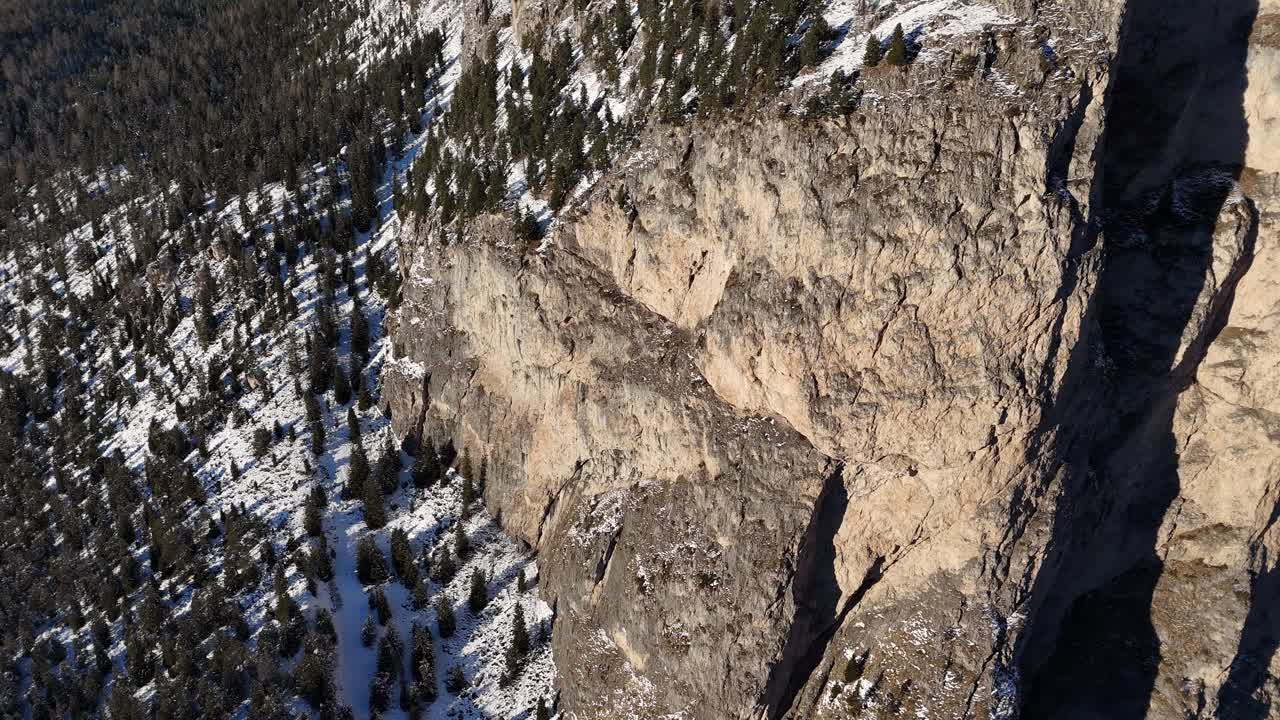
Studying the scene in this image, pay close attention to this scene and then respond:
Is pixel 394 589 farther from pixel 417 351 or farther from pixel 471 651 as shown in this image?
pixel 417 351

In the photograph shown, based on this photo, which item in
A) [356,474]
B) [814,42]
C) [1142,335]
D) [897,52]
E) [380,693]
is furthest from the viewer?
[356,474]

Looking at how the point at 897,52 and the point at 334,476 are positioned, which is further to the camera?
the point at 334,476

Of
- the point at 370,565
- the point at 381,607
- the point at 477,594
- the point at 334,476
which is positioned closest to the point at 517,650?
the point at 477,594

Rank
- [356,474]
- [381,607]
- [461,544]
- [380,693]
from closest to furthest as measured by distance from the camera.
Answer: [380,693] < [381,607] < [461,544] < [356,474]

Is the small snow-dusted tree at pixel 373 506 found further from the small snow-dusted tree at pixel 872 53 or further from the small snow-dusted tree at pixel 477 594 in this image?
the small snow-dusted tree at pixel 872 53

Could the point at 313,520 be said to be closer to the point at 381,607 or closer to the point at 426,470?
the point at 426,470

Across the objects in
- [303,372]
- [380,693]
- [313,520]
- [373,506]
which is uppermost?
[303,372]

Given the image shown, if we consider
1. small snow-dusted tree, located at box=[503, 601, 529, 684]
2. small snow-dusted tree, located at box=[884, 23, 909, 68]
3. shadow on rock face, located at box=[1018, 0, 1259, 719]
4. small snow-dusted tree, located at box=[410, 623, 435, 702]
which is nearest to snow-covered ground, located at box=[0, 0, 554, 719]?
small snow-dusted tree, located at box=[503, 601, 529, 684]

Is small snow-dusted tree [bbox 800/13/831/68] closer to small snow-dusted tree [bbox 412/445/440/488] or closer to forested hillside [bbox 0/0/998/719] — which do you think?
forested hillside [bbox 0/0/998/719]
